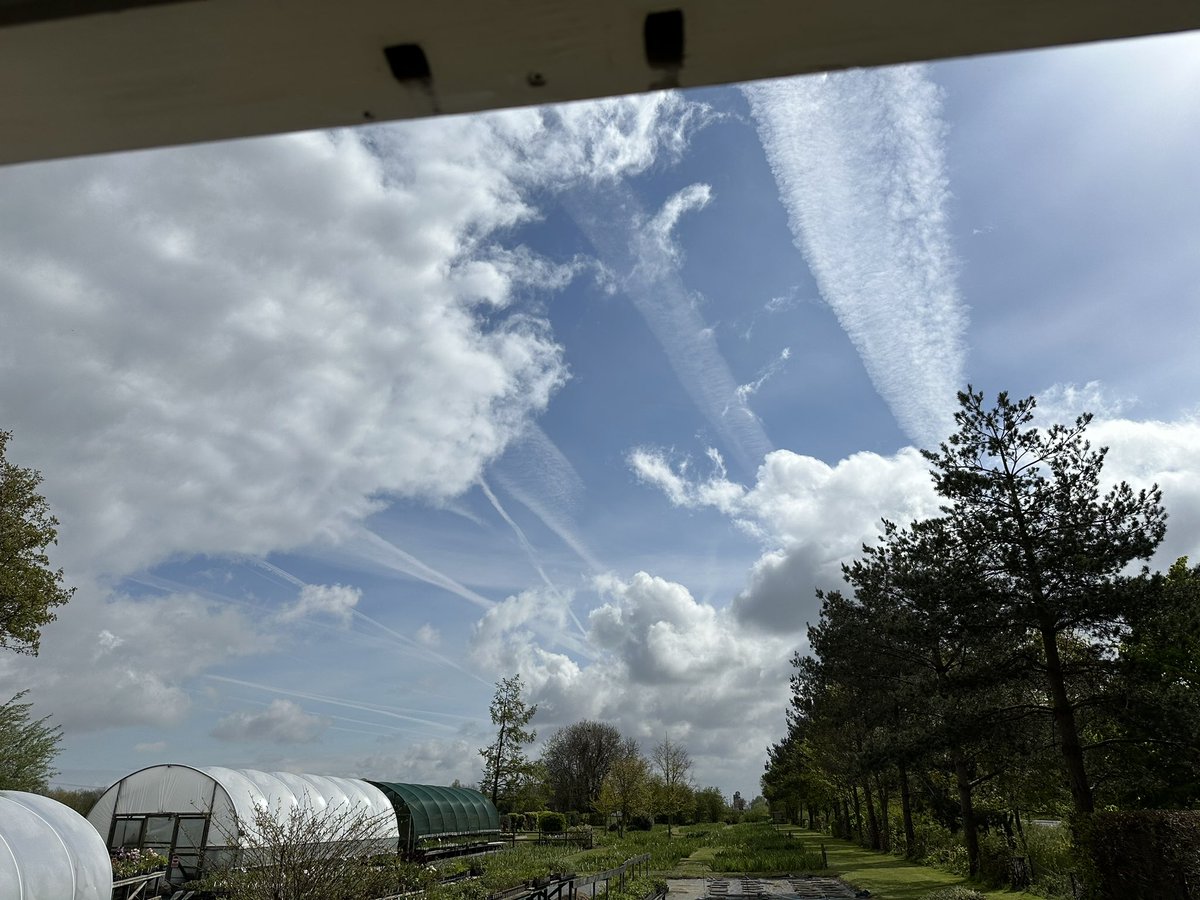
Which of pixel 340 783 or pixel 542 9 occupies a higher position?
pixel 542 9

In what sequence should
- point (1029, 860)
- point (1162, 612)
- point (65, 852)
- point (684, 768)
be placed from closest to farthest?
1. point (65, 852)
2. point (1162, 612)
3. point (1029, 860)
4. point (684, 768)

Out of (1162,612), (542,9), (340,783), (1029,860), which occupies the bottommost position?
(1029,860)

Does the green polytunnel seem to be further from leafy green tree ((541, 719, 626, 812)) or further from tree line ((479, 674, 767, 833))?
leafy green tree ((541, 719, 626, 812))

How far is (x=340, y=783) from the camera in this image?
1004 inches

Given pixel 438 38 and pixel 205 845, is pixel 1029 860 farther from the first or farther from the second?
pixel 438 38

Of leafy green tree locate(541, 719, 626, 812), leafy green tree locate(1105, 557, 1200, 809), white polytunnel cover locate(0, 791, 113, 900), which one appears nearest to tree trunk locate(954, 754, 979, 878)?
leafy green tree locate(1105, 557, 1200, 809)

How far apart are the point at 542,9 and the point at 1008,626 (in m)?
17.9

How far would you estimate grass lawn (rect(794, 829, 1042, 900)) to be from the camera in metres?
18.9

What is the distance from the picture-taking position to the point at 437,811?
97.4 feet

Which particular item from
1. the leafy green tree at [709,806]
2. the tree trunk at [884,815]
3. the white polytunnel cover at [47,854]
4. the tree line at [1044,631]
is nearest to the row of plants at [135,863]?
the white polytunnel cover at [47,854]

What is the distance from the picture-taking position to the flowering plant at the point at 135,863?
47.6ft

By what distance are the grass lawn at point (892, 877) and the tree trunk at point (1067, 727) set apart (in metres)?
3.58

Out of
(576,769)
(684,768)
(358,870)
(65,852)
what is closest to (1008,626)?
(358,870)

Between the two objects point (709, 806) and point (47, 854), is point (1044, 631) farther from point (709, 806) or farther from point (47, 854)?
point (709, 806)
